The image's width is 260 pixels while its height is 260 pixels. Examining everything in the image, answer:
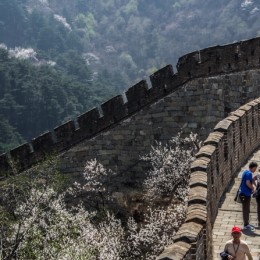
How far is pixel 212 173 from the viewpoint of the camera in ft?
33.0

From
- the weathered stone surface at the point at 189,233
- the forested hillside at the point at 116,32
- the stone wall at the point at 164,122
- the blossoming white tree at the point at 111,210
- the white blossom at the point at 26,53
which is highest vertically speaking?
the forested hillside at the point at 116,32

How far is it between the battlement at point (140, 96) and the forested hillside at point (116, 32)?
64.0 m

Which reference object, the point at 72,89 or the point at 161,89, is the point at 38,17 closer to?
the point at 72,89

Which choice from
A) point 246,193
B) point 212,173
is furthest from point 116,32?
point 246,193

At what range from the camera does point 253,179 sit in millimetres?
9688

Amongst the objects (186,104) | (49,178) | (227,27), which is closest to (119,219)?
(49,178)

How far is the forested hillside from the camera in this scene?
→ 108375 mm

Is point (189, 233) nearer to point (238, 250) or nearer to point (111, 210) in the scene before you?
point (238, 250)

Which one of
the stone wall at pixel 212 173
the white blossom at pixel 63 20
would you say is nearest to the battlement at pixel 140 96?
the stone wall at pixel 212 173

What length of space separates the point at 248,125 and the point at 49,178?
6.16 m

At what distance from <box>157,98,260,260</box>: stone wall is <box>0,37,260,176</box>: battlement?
3510 mm

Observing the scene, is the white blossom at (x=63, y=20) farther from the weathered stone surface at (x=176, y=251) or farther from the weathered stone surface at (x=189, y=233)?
the weathered stone surface at (x=176, y=251)

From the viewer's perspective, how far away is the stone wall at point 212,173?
22.0ft

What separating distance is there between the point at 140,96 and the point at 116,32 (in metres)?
129
